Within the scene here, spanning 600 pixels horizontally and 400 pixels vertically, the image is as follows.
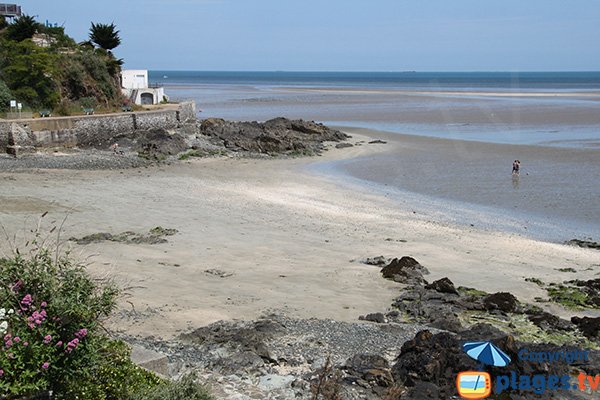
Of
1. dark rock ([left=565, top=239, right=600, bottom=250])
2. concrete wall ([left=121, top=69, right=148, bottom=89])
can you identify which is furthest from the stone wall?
dark rock ([left=565, top=239, right=600, bottom=250])

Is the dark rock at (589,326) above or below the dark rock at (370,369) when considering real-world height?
below

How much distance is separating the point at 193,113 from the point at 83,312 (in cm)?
3452

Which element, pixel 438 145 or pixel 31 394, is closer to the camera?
pixel 31 394

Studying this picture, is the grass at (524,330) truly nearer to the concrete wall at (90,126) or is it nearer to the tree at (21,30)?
the concrete wall at (90,126)

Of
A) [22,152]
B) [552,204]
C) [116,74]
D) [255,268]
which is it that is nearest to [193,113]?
[116,74]

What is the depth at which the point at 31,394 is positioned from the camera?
19.0 feet

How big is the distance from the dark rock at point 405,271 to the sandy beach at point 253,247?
260 millimetres

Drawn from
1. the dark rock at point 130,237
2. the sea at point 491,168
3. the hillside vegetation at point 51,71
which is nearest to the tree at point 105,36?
the hillside vegetation at point 51,71

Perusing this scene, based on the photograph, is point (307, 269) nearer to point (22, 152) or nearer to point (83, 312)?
point (83, 312)

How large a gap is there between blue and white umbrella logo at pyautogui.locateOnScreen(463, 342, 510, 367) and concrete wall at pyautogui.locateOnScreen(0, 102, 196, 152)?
2323 cm

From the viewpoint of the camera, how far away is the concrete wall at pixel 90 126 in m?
27.4

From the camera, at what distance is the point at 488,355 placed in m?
7.77

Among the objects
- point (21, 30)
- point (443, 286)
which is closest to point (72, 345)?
point (443, 286)

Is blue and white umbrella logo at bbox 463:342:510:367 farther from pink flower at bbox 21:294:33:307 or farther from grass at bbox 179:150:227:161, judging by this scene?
grass at bbox 179:150:227:161
